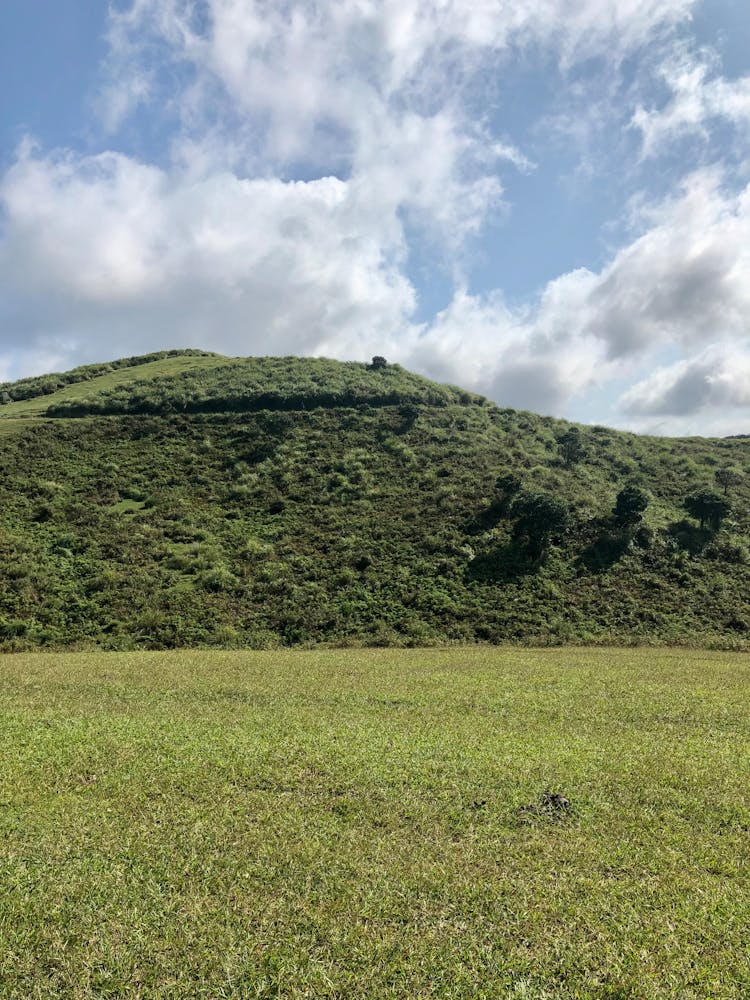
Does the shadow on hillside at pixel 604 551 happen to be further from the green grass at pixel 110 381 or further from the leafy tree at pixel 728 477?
the green grass at pixel 110 381

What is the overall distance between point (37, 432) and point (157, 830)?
6394 centimetres

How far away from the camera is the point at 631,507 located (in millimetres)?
44281

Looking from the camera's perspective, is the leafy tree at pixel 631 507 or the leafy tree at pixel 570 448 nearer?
the leafy tree at pixel 631 507

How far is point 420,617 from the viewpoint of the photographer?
33.2 metres

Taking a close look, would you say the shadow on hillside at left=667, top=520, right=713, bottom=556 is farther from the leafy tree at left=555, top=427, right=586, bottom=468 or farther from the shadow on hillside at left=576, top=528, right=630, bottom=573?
the leafy tree at left=555, top=427, right=586, bottom=468

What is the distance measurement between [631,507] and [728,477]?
23226mm

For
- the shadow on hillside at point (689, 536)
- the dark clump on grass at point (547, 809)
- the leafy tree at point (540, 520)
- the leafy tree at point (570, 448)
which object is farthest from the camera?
the leafy tree at point (570, 448)

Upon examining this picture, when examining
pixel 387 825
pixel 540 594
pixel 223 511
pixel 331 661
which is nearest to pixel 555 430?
pixel 540 594

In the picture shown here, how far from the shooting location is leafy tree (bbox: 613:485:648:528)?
1725 inches

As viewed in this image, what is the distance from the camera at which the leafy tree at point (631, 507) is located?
43812mm

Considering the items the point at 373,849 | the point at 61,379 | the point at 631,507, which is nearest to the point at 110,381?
the point at 61,379

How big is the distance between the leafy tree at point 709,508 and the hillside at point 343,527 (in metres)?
0.29

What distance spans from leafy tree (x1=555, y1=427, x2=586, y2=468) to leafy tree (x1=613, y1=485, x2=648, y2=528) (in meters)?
18.2

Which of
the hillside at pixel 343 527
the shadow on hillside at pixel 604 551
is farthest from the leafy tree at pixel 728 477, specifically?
the shadow on hillside at pixel 604 551
